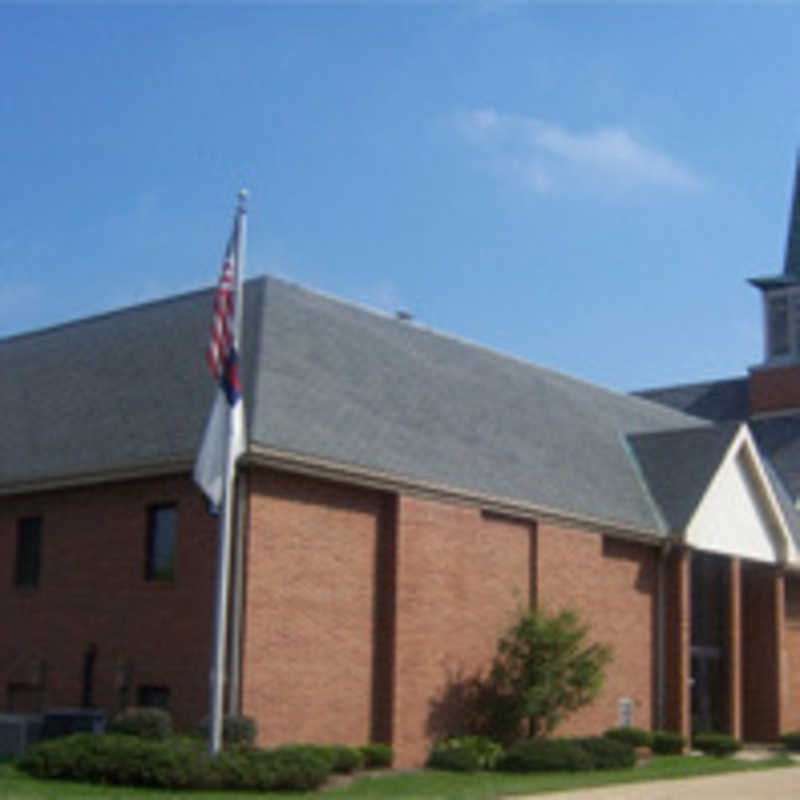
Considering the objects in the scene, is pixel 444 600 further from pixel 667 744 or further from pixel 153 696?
pixel 667 744

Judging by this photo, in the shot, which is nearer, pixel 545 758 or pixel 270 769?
pixel 270 769

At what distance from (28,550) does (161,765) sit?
10.0m

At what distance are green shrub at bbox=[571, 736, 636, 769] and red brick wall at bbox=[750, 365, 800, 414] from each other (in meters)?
28.7

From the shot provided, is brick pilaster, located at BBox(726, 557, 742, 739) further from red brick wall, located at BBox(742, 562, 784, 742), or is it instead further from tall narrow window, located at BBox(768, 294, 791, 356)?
tall narrow window, located at BBox(768, 294, 791, 356)

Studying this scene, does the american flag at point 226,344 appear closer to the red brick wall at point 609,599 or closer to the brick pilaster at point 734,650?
the red brick wall at point 609,599

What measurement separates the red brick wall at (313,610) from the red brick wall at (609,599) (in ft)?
18.0

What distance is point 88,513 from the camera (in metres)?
27.5

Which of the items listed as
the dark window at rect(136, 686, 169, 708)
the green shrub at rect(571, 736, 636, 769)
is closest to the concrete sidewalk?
the green shrub at rect(571, 736, 636, 769)

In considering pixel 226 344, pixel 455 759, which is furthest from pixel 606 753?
pixel 226 344

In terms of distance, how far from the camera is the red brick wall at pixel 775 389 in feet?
178

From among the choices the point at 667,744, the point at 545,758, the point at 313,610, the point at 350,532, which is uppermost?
the point at 350,532

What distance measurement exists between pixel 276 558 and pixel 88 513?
14.8 feet

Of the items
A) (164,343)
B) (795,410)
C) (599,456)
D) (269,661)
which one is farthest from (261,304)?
(795,410)

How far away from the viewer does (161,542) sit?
86.9 ft
